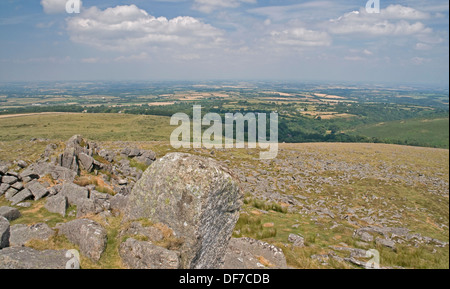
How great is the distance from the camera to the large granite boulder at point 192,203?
8812 millimetres

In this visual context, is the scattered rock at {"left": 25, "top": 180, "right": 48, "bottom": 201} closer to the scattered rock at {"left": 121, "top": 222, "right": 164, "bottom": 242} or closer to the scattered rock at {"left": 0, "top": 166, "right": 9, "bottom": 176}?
the scattered rock at {"left": 0, "top": 166, "right": 9, "bottom": 176}

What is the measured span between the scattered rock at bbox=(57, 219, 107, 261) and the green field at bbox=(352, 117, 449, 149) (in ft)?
326

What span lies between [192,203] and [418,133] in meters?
→ 119

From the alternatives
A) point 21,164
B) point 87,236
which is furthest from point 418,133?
point 21,164

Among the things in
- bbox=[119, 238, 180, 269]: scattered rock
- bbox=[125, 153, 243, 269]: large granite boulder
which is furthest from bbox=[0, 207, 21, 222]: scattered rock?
bbox=[119, 238, 180, 269]: scattered rock

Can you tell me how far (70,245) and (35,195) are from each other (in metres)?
7.56

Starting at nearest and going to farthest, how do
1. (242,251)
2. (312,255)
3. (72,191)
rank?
(242,251)
(312,255)
(72,191)

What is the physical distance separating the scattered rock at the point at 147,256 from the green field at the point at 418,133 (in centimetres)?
9807

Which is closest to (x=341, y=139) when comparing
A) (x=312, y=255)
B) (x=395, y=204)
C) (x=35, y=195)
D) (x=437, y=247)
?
(x=395, y=204)

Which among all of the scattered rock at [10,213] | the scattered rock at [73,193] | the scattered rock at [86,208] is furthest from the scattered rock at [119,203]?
the scattered rock at [10,213]

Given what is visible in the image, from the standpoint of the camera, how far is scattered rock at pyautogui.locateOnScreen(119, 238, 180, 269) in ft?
26.4

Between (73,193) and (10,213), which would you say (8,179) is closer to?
(10,213)
